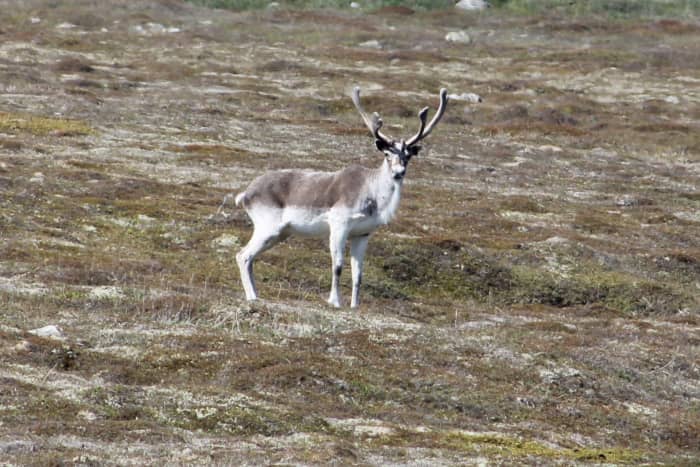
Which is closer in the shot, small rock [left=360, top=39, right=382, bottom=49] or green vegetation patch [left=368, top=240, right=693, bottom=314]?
green vegetation patch [left=368, top=240, right=693, bottom=314]

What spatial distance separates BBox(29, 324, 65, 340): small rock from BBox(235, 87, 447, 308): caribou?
5.83 metres

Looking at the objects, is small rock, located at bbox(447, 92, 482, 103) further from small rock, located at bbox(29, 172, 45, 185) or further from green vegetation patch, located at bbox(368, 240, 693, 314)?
green vegetation patch, located at bbox(368, 240, 693, 314)

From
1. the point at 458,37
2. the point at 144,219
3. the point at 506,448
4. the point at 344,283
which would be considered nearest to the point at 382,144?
the point at 344,283

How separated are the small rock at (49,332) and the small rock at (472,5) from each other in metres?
112

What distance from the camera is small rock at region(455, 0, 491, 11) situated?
13112cm

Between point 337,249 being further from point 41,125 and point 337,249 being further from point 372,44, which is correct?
point 372,44

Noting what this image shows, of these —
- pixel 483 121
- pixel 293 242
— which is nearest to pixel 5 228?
pixel 293 242

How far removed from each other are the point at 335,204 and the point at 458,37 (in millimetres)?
89471

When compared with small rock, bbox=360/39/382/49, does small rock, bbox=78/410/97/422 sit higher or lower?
higher

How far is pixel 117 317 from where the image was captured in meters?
24.3

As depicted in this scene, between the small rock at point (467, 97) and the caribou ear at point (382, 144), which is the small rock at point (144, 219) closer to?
the caribou ear at point (382, 144)

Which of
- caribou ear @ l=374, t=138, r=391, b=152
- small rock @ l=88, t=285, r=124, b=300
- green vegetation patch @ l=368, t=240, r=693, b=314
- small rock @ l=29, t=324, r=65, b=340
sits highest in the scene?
caribou ear @ l=374, t=138, r=391, b=152

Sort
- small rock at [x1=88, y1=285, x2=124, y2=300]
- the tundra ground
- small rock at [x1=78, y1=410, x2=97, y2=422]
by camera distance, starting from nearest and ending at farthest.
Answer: small rock at [x1=78, y1=410, x2=97, y2=422], the tundra ground, small rock at [x1=88, y1=285, x2=124, y2=300]

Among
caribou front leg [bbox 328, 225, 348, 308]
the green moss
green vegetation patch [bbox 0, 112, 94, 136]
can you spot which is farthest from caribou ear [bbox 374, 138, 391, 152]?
green vegetation patch [bbox 0, 112, 94, 136]
